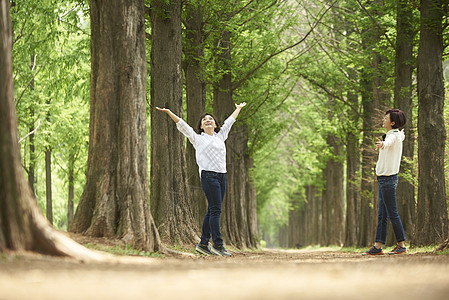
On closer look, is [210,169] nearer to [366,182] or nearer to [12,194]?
[12,194]

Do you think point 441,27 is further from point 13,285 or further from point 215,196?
point 13,285

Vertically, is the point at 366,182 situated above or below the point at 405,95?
below

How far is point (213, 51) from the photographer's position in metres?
16.1

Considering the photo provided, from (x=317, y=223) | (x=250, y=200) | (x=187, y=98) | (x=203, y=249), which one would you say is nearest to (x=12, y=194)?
(x=203, y=249)

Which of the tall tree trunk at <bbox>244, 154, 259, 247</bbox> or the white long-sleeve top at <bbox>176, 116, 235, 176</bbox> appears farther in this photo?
the tall tree trunk at <bbox>244, 154, 259, 247</bbox>

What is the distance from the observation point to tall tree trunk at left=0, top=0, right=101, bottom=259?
4.50 m

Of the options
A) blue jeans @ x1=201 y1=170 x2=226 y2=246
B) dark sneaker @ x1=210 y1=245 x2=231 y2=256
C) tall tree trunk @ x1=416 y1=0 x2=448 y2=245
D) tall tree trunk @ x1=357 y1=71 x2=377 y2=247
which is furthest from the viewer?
tall tree trunk @ x1=357 y1=71 x2=377 y2=247

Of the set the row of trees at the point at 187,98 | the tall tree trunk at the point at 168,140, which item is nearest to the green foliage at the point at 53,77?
the row of trees at the point at 187,98

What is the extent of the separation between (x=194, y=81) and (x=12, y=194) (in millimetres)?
10568

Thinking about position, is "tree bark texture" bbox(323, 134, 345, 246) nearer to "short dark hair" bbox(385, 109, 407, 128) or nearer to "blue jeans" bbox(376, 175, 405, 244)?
"short dark hair" bbox(385, 109, 407, 128)

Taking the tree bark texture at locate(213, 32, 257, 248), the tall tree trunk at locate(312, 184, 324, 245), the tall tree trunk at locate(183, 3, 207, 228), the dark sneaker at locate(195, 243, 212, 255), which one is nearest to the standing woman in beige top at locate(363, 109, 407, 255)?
the dark sneaker at locate(195, 243, 212, 255)

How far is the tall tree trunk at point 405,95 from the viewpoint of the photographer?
49.1 feet

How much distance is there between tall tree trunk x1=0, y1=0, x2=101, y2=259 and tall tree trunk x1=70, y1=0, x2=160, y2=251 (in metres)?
2.41

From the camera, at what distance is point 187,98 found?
1481 centimetres
